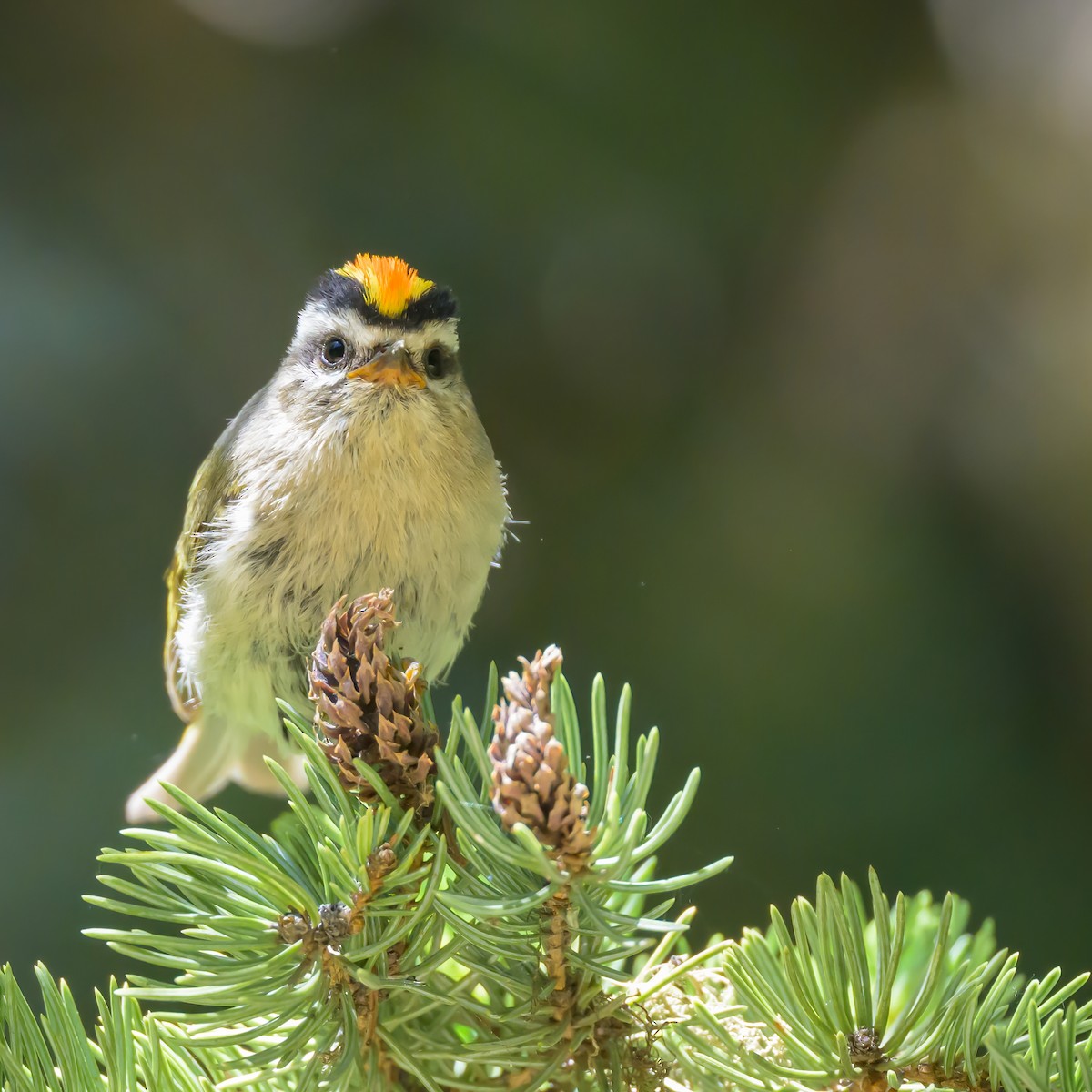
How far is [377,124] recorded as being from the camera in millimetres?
1289

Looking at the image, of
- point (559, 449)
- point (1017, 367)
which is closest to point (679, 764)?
point (559, 449)

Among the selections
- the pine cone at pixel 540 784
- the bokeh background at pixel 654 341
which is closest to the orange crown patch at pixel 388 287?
the bokeh background at pixel 654 341

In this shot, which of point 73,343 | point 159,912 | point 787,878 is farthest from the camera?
point 73,343

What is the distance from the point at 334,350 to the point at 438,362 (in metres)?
0.09

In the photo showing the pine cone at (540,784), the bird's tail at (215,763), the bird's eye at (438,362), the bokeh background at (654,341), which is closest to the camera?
the pine cone at (540,784)

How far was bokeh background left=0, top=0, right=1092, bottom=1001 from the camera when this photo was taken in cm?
120

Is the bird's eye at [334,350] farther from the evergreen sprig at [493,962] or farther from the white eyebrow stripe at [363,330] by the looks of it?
the evergreen sprig at [493,962]

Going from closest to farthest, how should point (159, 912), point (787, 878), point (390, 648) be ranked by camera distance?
point (159, 912)
point (390, 648)
point (787, 878)

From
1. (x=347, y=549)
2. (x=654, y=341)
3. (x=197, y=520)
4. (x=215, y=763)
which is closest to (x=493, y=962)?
(x=347, y=549)

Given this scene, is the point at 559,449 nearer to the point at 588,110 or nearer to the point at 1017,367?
the point at 588,110

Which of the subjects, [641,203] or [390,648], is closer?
[390,648]

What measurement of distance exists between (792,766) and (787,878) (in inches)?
5.5

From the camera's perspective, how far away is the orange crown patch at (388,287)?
0.85 m

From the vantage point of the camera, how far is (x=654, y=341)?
1.37m
